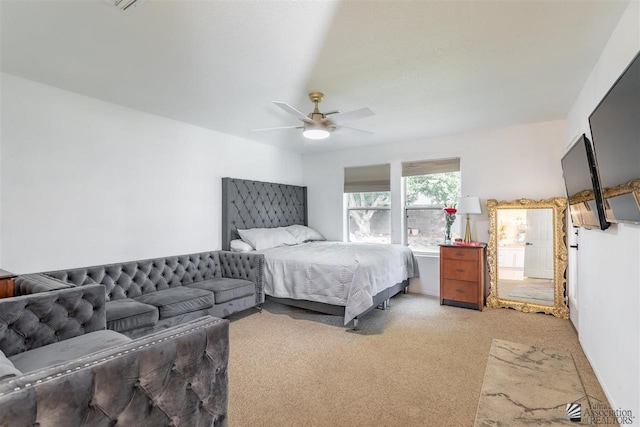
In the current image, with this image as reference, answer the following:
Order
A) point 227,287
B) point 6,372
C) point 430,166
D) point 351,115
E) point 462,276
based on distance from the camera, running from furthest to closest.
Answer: point 430,166 → point 462,276 → point 227,287 → point 351,115 → point 6,372

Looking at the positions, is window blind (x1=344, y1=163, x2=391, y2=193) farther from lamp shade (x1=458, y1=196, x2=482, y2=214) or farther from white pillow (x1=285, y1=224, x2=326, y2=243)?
lamp shade (x1=458, y1=196, x2=482, y2=214)

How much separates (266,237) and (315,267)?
1286 mm

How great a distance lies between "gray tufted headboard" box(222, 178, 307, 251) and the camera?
15.1 ft

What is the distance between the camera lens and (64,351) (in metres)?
1.80

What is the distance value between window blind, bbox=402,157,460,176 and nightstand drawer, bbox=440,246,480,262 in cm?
128

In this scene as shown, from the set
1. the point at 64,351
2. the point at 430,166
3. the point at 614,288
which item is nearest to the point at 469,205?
the point at 430,166

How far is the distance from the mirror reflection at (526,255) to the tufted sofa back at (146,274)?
3.99m

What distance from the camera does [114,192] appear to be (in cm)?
338

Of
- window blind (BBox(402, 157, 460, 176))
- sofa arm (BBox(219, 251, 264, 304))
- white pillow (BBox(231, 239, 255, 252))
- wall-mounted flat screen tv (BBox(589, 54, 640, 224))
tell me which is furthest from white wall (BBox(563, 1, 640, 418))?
white pillow (BBox(231, 239, 255, 252))

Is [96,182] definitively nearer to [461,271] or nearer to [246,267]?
[246,267]

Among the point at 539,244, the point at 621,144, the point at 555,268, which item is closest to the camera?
the point at 621,144

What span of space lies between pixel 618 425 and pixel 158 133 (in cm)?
484

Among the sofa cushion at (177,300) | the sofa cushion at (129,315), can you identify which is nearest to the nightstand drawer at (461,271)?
the sofa cushion at (177,300)

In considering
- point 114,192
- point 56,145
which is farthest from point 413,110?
point 56,145
